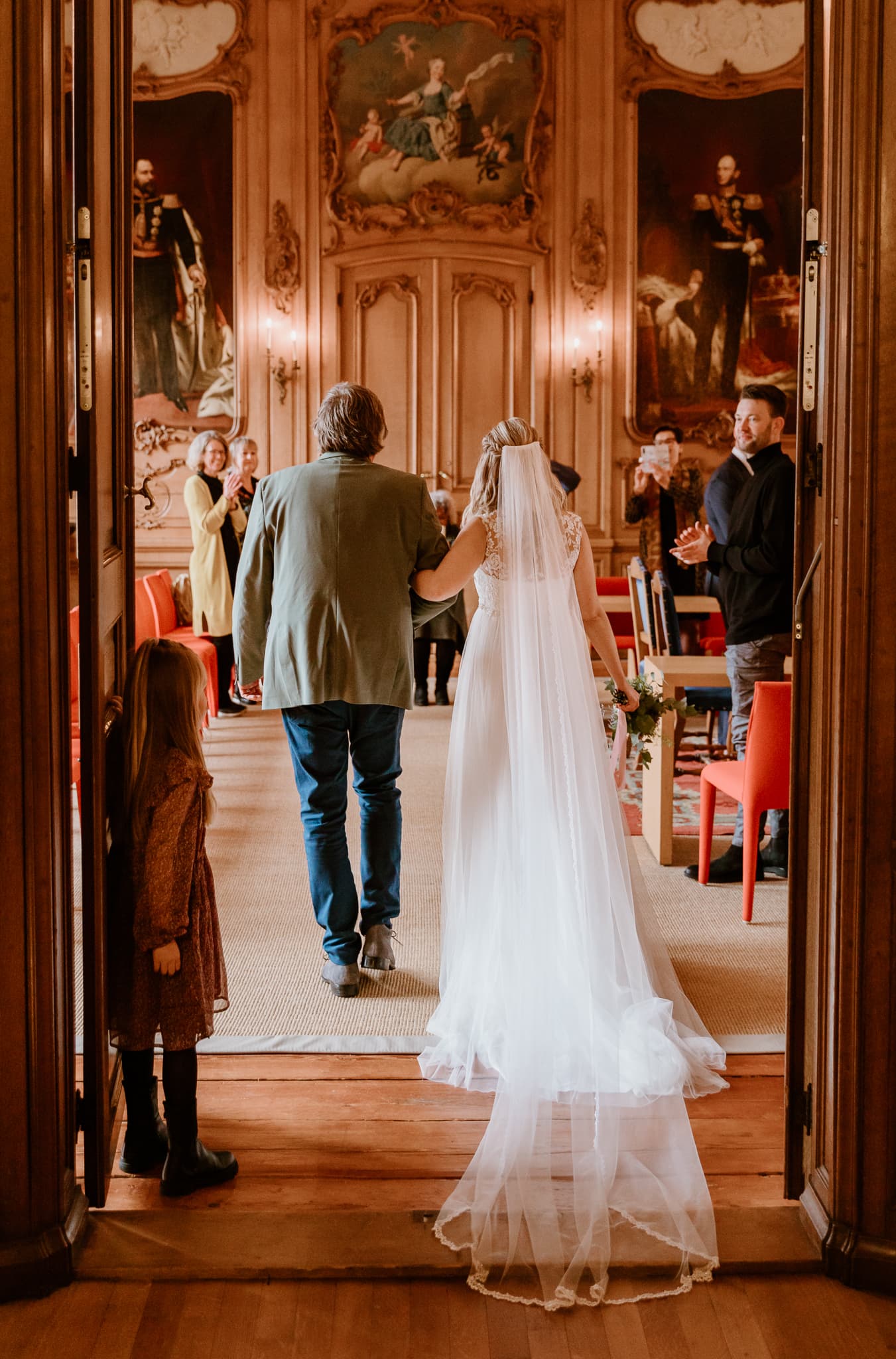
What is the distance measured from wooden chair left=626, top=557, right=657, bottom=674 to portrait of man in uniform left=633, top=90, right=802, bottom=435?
13.1 feet

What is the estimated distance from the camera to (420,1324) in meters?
2.22

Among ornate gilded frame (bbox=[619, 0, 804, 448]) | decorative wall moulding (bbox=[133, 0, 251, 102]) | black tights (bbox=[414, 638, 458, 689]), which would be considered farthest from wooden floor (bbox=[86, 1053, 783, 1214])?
decorative wall moulding (bbox=[133, 0, 251, 102])

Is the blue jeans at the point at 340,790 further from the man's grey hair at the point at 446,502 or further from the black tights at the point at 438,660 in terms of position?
the man's grey hair at the point at 446,502

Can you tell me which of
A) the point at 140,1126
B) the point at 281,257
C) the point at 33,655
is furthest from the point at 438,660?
the point at 33,655

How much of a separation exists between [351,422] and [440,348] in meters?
7.48

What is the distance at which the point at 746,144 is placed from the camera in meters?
10.7

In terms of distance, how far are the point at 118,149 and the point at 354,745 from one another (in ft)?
5.73

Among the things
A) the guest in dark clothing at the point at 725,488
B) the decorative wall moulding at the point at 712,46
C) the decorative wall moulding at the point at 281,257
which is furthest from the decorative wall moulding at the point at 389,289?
the guest in dark clothing at the point at 725,488

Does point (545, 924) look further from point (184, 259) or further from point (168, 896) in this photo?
point (184, 259)

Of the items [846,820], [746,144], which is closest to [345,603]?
[846,820]

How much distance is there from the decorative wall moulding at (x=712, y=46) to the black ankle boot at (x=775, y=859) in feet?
25.4

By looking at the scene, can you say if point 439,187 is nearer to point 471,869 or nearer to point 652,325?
point 652,325

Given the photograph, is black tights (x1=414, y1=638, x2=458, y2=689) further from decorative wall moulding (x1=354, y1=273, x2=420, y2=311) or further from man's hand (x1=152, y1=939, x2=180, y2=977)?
man's hand (x1=152, y1=939, x2=180, y2=977)

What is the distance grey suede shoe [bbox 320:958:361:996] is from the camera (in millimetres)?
3777
